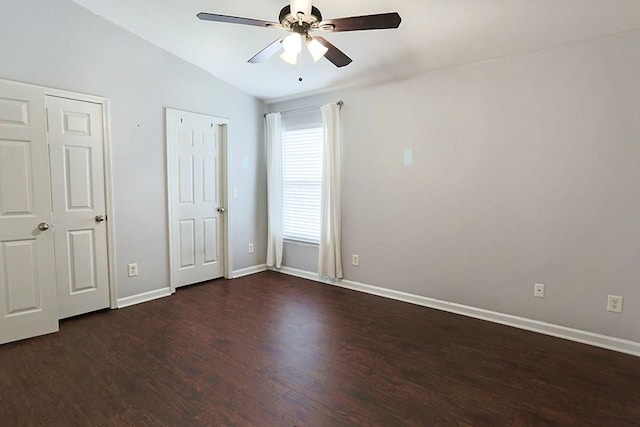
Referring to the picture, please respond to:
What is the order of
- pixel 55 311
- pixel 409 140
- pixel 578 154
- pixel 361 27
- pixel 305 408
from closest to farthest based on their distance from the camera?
pixel 305 408, pixel 361 27, pixel 578 154, pixel 55 311, pixel 409 140

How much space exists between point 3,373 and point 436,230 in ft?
Result: 12.1

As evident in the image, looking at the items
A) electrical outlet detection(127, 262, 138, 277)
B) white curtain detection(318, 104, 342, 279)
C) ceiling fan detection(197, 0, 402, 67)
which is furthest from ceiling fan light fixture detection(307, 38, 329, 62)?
electrical outlet detection(127, 262, 138, 277)

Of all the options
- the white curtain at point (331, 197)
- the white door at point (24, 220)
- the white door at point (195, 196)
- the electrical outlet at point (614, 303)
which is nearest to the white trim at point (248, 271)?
the white door at point (195, 196)

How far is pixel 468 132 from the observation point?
323 centimetres

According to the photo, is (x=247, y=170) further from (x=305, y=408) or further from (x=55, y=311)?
(x=305, y=408)

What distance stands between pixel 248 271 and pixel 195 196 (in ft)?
4.33

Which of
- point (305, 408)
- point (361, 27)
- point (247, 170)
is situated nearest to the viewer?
point (305, 408)

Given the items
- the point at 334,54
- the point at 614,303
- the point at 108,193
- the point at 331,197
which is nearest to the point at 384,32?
the point at 334,54

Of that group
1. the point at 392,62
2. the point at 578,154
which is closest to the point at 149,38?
the point at 392,62

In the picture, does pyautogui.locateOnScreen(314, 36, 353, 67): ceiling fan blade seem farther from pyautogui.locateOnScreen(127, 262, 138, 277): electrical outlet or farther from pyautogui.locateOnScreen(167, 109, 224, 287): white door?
pyautogui.locateOnScreen(127, 262, 138, 277): electrical outlet

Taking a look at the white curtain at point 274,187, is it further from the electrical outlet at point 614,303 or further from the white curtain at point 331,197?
the electrical outlet at point 614,303

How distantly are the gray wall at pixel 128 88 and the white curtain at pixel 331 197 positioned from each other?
127 centimetres

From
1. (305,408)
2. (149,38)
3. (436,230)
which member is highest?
(149,38)

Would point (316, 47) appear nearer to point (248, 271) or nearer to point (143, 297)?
point (143, 297)
